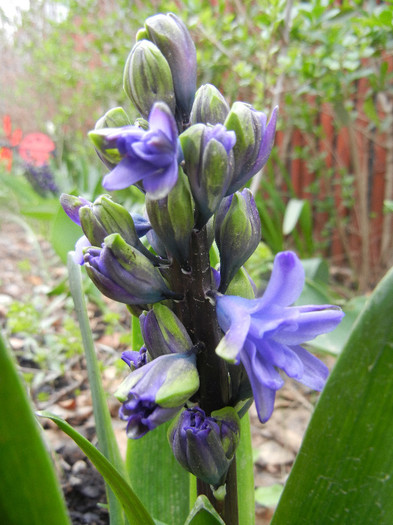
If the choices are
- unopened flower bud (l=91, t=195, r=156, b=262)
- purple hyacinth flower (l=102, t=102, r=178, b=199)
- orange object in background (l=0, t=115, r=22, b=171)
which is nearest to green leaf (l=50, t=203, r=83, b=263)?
unopened flower bud (l=91, t=195, r=156, b=262)

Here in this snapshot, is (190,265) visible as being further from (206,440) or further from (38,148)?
(38,148)

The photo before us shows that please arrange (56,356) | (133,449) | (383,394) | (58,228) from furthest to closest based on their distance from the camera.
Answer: (56,356)
(58,228)
(133,449)
(383,394)

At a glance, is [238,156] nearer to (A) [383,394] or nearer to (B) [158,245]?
(B) [158,245]

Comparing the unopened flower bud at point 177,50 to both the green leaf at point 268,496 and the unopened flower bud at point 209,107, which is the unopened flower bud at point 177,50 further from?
the green leaf at point 268,496

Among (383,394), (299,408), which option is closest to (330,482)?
(383,394)

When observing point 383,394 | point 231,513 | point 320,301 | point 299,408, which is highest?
point 383,394

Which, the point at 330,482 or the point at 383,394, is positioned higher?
the point at 383,394

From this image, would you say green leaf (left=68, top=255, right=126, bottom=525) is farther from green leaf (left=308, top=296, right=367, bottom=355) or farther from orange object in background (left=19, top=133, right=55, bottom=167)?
orange object in background (left=19, top=133, right=55, bottom=167)
